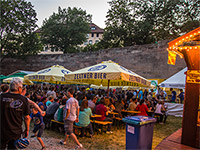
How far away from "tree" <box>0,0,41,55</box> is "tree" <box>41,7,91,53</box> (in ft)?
22.7

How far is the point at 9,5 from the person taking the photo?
23141 millimetres

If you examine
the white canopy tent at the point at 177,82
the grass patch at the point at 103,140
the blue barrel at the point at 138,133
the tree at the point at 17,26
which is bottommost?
the grass patch at the point at 103,140

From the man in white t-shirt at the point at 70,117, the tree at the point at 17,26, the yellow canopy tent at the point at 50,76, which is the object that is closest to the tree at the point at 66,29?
the tree at the point at 17,26

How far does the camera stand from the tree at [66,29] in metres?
32.7

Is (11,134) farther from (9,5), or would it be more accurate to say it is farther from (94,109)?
(9,5)

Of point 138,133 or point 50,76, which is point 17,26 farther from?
→ point 138,133

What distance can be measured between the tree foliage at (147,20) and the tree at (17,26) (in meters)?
11.2

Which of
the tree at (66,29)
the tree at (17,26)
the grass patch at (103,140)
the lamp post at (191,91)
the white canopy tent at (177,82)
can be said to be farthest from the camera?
the tree at (66,29)

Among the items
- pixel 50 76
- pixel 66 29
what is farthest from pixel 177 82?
pixel 66 29

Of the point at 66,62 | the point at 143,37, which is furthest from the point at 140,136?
the point at 143,37

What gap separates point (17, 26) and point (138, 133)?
25.2 meters

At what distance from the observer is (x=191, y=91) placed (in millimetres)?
4453

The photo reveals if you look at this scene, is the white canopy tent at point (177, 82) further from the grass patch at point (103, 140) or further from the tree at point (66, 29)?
the tree at point (66, 29)

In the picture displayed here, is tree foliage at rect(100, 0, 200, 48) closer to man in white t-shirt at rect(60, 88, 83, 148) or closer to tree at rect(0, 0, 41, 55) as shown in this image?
tree at rect(0, 0, 41, 55)
